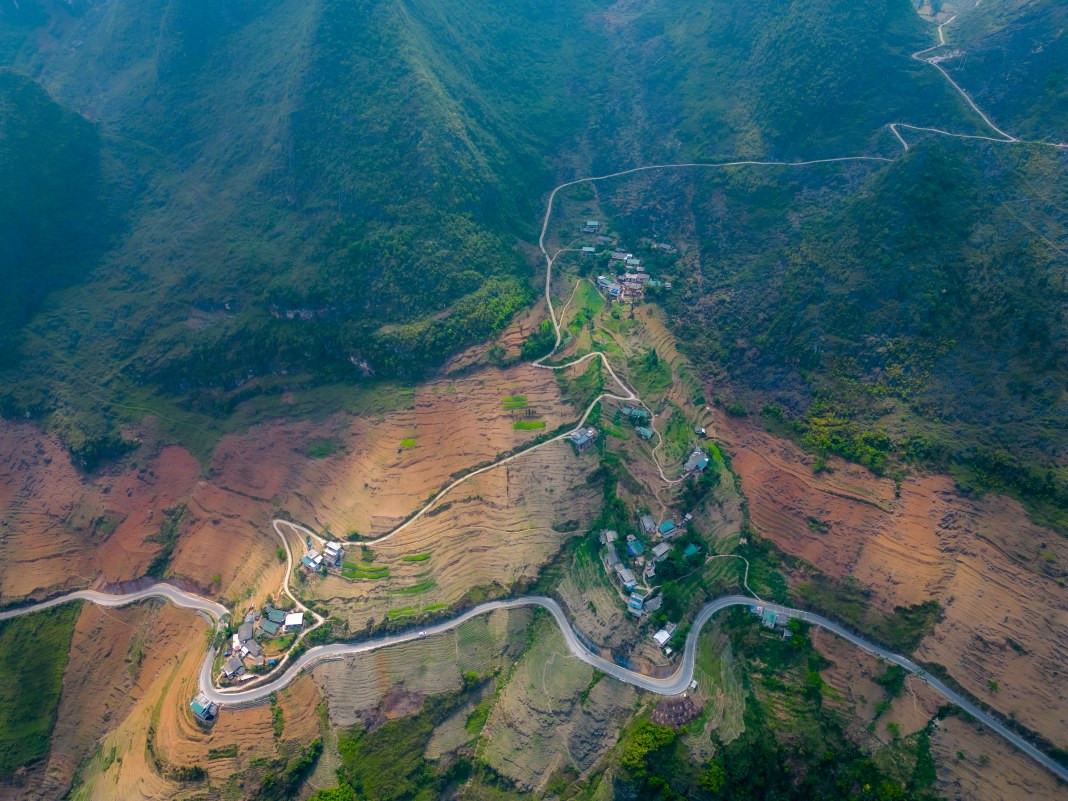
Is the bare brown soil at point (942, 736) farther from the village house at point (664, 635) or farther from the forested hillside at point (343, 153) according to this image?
the forested hillside at point (343, 153)

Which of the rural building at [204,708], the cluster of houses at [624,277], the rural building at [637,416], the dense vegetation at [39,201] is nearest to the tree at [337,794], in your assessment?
the rural building at [204,708]

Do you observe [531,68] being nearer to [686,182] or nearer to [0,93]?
[686,182]

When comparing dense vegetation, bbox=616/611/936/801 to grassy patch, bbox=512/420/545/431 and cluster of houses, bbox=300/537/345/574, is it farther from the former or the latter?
cluster of houses, bbox=300/537/345/574

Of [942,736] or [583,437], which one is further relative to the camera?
[583,437]

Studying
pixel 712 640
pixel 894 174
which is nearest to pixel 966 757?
pixel 712 640

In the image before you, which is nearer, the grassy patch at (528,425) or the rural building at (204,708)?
the rural building at (204,708)

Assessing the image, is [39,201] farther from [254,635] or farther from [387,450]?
[254,635]

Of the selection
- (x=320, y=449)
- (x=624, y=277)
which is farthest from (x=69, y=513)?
(x=624, y=277)
